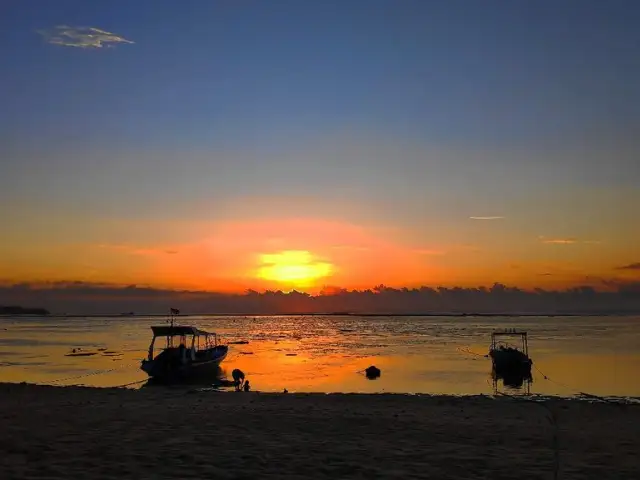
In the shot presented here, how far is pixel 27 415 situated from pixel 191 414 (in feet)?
17.6

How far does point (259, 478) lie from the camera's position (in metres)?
12.0

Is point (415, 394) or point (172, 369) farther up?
point (415, 394)

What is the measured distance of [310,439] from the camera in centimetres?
1645

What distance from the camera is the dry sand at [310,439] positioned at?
12.8m

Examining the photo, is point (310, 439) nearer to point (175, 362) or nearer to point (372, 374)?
point (175, 362)

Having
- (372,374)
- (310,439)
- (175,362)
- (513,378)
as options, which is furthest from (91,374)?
(310,439)

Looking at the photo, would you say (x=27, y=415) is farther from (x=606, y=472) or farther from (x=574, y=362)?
(x=574, y=362)

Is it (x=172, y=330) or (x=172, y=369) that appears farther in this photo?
(x=172, y=330)

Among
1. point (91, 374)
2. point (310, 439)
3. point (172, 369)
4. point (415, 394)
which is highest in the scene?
point (310, 439)

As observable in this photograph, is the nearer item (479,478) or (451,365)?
(479,478)

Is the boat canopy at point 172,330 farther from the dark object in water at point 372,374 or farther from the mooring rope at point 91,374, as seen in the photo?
the dark object in water at point 372,374

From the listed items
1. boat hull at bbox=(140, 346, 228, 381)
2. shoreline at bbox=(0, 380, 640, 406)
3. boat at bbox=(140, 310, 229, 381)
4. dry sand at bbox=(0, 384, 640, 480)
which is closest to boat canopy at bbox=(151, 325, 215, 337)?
boat at bbox=(140, 310, 229, 381)

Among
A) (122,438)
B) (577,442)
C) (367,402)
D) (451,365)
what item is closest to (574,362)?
(451,365)

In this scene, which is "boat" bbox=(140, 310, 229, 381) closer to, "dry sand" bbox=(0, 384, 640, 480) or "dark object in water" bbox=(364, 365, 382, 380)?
"dark object in water" bbox=(364, 365, 382, 380)
